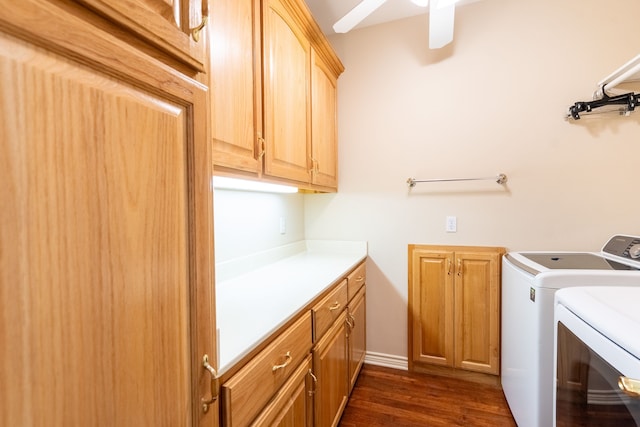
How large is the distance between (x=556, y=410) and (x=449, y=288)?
3.27 ft

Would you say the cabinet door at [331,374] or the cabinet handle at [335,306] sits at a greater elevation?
the cabinet handle at [335,306]

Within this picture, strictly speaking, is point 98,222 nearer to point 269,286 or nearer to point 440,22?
point 269,286

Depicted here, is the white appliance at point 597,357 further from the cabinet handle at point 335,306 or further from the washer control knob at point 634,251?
the cabinet handle at point 335,306

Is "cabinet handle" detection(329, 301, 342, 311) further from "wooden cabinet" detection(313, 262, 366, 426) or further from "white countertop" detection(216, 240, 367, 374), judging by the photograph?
"white countertop" detection(216, 240, 367, 374)

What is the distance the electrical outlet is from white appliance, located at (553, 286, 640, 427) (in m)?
1.03

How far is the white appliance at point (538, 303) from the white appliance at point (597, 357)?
6.4 inches

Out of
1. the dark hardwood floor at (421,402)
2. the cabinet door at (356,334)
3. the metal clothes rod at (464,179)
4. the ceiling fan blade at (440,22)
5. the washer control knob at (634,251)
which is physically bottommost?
the dark hardwood floor at (421,402)

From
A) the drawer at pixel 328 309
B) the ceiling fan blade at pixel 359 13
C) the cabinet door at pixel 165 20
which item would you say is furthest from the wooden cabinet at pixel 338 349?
the ceiling fan blade at pixel 359 13

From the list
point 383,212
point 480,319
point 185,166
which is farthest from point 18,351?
point 480,319

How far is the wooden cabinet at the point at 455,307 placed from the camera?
81.4 inches

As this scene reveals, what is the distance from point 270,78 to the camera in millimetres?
1333

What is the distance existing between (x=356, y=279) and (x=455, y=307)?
2.59ft

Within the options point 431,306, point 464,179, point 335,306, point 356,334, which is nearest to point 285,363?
point 335,306

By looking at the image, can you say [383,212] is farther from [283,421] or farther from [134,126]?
[134,126]
